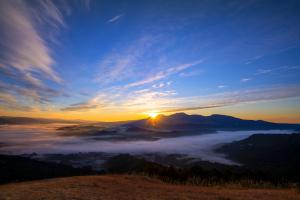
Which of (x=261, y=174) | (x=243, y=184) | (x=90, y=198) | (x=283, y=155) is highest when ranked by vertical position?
(x=90, y=198)

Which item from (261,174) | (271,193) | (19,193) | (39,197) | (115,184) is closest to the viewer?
(39,197)

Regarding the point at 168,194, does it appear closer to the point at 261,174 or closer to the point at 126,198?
the point at 126,198

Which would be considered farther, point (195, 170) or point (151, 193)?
point (195, 170)

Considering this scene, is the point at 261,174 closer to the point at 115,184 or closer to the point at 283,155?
the point at 115,184

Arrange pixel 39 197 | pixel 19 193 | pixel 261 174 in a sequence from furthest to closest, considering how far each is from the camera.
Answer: pixel 261 174 → pixel 19 193 → pixel 39 197

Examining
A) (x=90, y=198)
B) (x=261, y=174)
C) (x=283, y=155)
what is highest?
(x=90, y=198)

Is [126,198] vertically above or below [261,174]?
above

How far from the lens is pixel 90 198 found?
11328 mm

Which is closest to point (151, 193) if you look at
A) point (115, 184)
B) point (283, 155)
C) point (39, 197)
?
point (115, 184)

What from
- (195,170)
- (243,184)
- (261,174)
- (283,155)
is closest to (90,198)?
(243,184)

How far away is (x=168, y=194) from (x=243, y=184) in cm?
817

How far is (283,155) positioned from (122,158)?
13427 centimetres

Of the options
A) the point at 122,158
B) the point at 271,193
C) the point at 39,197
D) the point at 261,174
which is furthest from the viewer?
the point at 122,158

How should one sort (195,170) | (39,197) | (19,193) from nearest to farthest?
(39,197) → (19,193) → (195,170)
